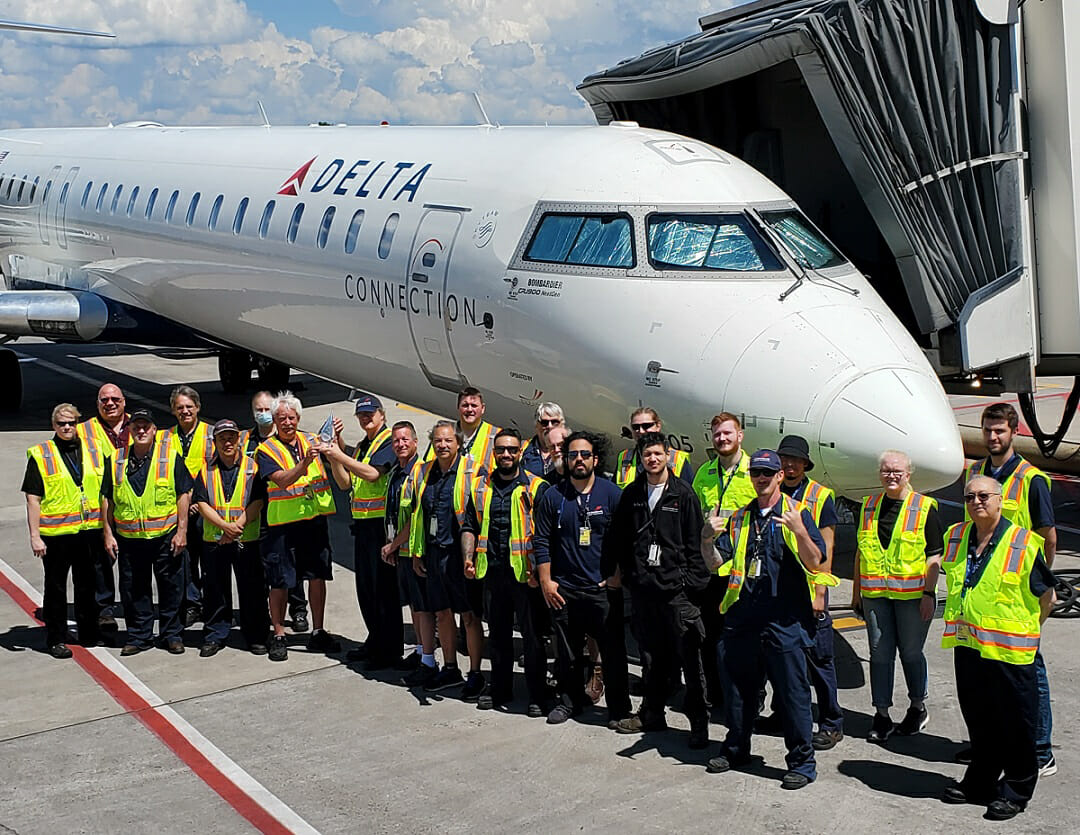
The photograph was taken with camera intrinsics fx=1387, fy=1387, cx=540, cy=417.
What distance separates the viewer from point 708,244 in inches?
413

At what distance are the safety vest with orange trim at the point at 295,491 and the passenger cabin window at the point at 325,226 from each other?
3883 mm

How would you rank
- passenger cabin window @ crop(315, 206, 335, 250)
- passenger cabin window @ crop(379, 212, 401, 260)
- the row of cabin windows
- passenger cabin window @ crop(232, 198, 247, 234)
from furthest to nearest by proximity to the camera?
passenger cabin window @ crop(232, 198, 247, 234), passenger cabin window @ crop(315, 206, 335, 250), the row of cabin windows, passenger cabin window @ crop(379, 212, 401, 260)

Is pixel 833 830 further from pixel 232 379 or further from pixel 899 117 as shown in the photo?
pixel 232 379

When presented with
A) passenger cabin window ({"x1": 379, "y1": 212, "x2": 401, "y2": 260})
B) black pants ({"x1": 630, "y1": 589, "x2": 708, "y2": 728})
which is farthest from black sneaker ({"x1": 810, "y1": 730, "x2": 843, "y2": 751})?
passenger cabin window ({"x1": 379, "y1": 212, "x2": 401, "y2": 260})

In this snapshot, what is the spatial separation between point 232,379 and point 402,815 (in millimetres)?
16287

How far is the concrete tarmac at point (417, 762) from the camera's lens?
7406 millimetres

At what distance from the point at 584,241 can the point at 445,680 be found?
3577 mm

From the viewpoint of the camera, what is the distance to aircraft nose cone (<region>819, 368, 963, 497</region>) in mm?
9023

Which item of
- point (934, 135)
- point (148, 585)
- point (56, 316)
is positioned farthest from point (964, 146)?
point (56, 316)

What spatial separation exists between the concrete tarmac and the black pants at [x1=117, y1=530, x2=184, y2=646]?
8.3 inches

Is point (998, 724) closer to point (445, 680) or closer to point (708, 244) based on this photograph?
point (445, 680)

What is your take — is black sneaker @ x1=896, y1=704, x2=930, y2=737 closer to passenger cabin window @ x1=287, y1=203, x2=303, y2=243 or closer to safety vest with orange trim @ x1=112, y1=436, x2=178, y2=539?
safety vest with orange trim @ x1=112, y1=436, x2=178, y2=539

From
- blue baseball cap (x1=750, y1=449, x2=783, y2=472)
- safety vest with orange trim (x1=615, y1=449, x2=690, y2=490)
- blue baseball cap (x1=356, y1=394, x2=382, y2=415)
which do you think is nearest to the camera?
blue baseball cap (x1=750, y1=449, x2=783, y2=472)

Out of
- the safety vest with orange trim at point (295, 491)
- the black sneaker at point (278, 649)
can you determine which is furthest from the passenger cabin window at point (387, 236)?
the black sneaker at point (278, 649)
